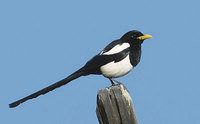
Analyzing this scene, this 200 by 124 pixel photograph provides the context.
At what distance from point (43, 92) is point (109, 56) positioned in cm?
97

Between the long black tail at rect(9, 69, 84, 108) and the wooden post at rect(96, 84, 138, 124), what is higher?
the long black tail at rect(9, 69, 84, 108)

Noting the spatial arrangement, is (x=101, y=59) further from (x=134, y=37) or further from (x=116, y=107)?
(x=116, y=107)

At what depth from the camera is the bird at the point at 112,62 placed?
13.0 ft

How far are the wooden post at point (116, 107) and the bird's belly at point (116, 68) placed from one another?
0.61 metres

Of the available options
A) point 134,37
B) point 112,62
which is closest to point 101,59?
point 112,62

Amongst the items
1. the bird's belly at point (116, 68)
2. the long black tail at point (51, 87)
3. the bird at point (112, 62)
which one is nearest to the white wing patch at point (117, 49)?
the bird at point (112, 62)

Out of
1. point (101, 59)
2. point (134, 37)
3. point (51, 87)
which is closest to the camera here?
point (51, 87)

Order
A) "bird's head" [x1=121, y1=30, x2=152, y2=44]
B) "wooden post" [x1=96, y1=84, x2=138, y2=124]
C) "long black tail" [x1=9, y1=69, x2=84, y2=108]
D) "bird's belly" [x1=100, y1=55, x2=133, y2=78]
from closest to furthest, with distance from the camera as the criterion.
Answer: "wooden post" [x1=96, y1=84, x2=138, y2=124]
"long black tail" [x1=9, y1=69, x2=84, y2=108]
"bird's belly" [x1=100, y1=55, x2=133, y2=78]
"bird's head" [x1=121, y1=30, x2=152, y2=44]

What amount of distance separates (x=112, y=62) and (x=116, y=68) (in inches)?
3.7

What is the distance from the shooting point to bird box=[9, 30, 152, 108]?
13.0ft

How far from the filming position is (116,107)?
3.29 meters

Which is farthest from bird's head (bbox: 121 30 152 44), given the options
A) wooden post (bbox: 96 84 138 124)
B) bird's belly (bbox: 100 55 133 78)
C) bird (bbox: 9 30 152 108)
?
wooden post (bbox: 96 84 138 124)

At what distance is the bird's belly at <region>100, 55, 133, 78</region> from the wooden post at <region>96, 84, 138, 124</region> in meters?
0.61

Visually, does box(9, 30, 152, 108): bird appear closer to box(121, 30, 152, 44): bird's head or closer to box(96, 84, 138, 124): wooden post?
box(121, 30, 152, 44): bird's head
